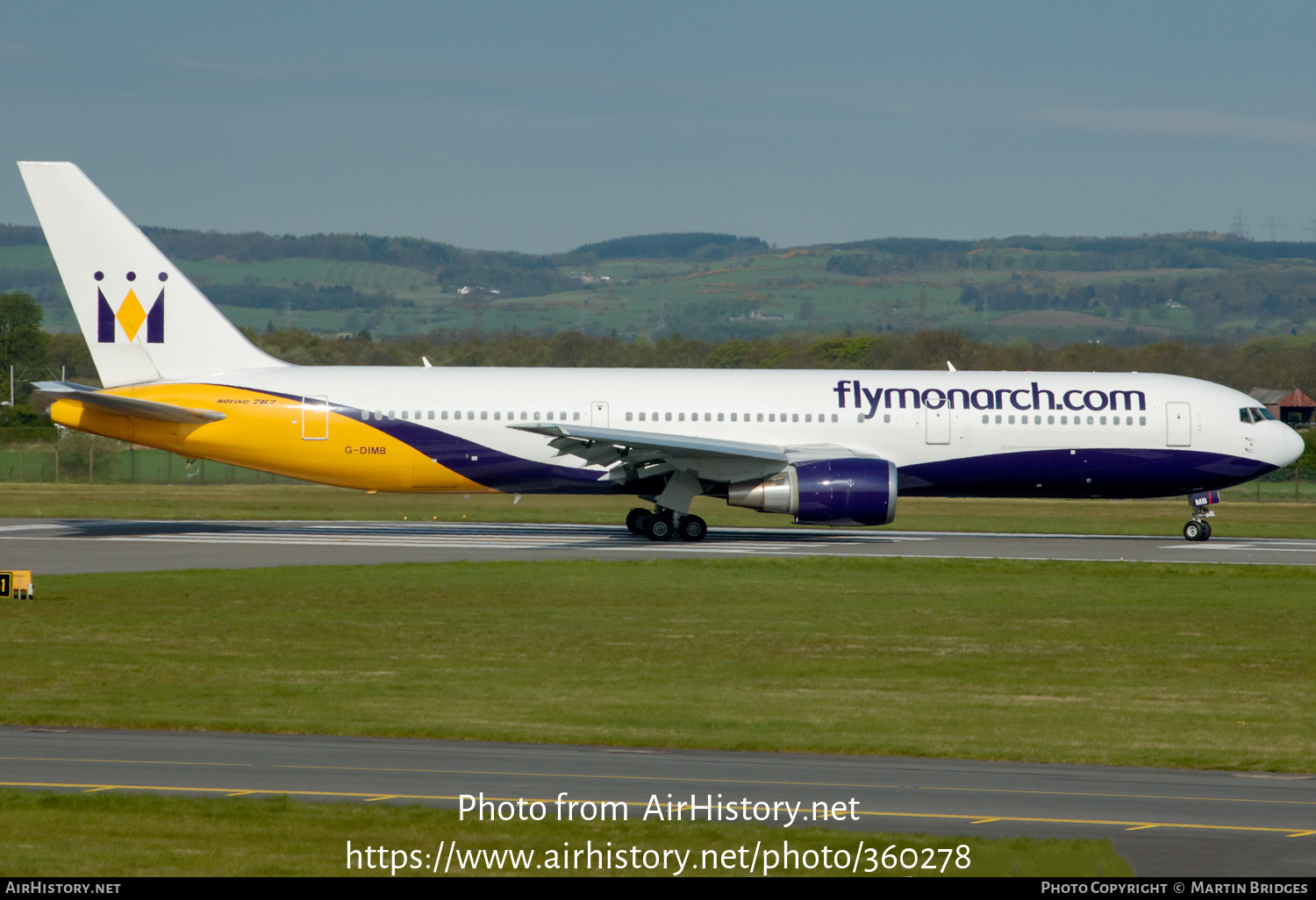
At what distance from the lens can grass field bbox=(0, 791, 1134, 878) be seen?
8.97 m

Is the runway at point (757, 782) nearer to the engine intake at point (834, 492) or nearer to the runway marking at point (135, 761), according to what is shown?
the runway marking at point (135, 761)

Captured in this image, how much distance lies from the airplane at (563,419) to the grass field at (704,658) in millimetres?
6117

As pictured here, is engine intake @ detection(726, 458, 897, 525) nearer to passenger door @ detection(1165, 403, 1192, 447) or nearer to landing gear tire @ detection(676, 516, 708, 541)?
landing gear tire @ detection(676, 516, 708, 541)

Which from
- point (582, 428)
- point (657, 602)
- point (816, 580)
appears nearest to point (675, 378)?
point (582, 428)

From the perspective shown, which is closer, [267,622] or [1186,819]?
[1186,819]

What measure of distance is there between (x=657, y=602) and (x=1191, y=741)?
455 inches

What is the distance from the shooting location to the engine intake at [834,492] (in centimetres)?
3195

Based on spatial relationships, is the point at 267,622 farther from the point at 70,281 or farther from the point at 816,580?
the point at 70,281

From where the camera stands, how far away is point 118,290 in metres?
34.3

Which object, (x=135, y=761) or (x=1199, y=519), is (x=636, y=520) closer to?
(x=1199, y=519)

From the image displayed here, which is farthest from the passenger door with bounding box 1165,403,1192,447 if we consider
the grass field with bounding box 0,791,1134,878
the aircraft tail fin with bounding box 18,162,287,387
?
the grass field with bounding box 0,791,1134,878

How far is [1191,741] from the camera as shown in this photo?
13453 mm

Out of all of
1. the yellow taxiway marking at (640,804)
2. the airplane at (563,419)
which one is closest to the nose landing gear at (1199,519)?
the airplane at (563,419)

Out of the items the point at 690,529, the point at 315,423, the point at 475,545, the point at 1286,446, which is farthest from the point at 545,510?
the point at 1286,446
